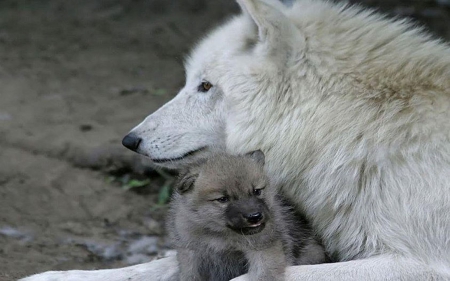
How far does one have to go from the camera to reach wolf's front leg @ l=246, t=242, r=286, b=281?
3.55 meters

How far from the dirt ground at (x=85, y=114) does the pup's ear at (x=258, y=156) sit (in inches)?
60.1

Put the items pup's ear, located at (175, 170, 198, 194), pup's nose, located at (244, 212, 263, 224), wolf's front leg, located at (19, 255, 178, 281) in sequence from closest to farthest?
pup's nose, located at (244, 212, 263, 224)
pup's ear, located at (175, 170, 198, 194)
wolf's front leg, located at (19, 255, 178, 281)

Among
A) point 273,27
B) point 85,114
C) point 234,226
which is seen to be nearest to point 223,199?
point 234,226

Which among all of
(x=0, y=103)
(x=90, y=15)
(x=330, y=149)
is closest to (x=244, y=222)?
(x=330, y=149)

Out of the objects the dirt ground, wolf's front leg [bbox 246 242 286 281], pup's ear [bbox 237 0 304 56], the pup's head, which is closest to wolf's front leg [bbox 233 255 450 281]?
wolf's front leg [bbox 246 242 286 281]

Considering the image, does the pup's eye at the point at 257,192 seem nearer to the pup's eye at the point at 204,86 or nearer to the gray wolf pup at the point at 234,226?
the gray wolf pup at the point at 234,226

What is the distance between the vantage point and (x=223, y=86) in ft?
13.7

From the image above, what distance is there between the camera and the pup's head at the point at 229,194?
11.5ft

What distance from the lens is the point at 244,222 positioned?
137 inches

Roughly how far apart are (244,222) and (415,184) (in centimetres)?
83

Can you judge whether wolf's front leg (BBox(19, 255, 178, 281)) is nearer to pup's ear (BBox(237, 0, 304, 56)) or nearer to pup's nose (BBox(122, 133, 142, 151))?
pup's nose (BBox(122, 133, 142, 151))

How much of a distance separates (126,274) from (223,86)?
1120 mm

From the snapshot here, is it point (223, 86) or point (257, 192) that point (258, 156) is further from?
point (223, 86)

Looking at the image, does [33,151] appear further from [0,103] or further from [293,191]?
[293,191]
